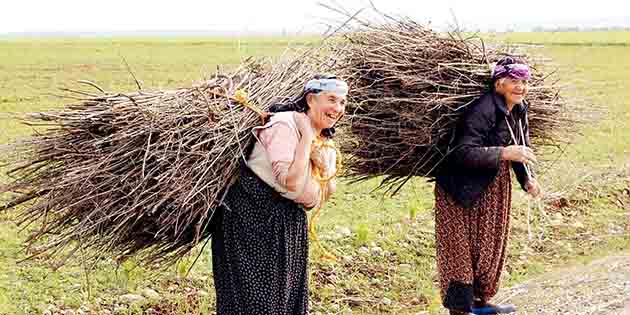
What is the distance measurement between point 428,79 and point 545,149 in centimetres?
116

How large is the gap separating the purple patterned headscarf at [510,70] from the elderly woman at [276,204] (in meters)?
1.07

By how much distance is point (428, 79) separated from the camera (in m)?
4.14

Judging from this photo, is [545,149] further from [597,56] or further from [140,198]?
[597,56]

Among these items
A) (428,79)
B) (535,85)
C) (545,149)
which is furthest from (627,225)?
(428,79)

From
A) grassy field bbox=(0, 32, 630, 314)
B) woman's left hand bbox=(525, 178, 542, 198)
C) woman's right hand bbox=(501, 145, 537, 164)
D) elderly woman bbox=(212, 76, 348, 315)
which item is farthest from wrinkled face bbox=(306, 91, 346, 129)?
woman's left hand bbox=(525, 178, 542, 198)

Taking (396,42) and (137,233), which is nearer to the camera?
(137,233)

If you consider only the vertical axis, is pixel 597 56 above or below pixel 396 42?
below

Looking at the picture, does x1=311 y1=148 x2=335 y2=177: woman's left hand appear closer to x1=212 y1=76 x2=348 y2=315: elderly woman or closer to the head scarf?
x1=212 y1=76 x2=348 y2=315: elderly woman

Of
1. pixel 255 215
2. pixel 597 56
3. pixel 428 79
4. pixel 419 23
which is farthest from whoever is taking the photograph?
pixel 597 56

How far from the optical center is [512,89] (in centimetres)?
389

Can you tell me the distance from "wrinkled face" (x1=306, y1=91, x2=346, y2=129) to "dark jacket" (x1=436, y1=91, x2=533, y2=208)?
38.7 inches

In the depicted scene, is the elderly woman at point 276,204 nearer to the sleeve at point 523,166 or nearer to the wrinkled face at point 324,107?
the wrinkled face at point 324,107

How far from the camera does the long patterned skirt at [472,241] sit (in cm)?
413

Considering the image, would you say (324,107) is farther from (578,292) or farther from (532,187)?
(578,292)
